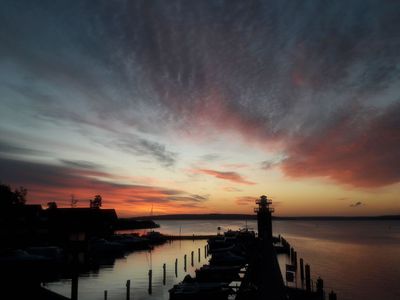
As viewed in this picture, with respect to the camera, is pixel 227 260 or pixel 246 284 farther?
pixel 227 260

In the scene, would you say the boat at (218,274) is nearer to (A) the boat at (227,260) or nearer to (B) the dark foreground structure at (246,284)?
(B) the dark foreground structure at (246,284)

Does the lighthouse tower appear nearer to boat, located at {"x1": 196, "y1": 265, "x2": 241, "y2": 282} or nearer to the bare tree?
boat, located at {"x1": 196, "y1": 265, "x2": 241, "y2": 282}

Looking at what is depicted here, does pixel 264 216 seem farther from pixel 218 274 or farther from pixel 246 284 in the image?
pixel 246 284

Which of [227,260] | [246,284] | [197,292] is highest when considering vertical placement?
[246,284]

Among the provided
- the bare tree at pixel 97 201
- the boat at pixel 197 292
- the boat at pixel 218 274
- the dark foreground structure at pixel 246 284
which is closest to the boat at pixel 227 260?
the dark foreground structure at pixel 246 284

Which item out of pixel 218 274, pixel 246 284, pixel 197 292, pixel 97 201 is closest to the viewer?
pixel 246 284

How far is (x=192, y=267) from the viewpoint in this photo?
56.9 metres

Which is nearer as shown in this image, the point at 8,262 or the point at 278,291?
the point at 278,291

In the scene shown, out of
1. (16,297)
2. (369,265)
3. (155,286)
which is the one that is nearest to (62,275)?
(155,286)

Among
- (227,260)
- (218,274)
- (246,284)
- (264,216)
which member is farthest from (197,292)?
(264,216)

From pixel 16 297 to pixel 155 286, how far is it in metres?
34.1

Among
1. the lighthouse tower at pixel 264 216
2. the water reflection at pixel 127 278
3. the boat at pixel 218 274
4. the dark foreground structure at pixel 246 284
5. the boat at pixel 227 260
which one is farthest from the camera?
the lighthouse tower at pixel 264 216

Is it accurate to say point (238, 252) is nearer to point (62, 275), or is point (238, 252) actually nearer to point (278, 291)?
point (62, 275)

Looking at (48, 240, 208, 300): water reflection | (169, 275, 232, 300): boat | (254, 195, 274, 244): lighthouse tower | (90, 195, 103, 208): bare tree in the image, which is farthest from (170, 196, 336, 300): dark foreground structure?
(90, 195, 103, 208): bare tree
